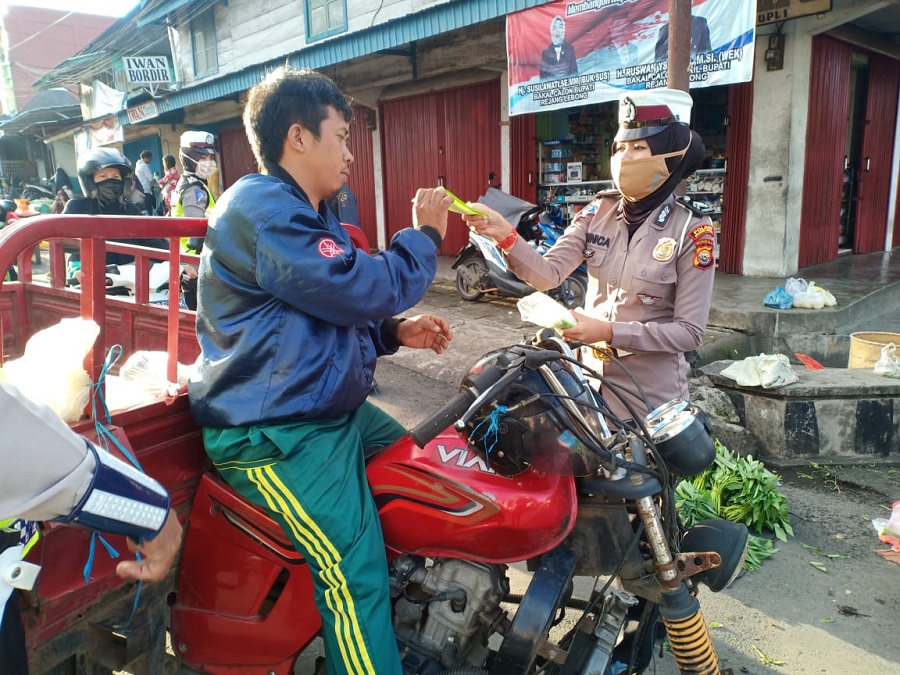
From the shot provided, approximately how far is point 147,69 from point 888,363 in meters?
18.8

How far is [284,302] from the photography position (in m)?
1.64

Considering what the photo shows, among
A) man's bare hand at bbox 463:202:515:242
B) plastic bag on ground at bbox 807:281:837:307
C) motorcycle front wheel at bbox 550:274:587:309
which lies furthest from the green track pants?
plastic bag on ground at bbox 807:281:837:307

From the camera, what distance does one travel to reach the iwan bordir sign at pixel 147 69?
17062 millimetres

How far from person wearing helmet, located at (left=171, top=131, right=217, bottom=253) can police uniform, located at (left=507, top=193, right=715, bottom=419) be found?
11.2 feet

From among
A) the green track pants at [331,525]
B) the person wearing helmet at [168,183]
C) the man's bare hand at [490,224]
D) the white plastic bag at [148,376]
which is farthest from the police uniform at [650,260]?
the person wearing helmet at [168,183]

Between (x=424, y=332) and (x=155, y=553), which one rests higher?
(x=424, y=332)

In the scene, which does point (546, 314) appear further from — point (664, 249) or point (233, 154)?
point (233, 154)

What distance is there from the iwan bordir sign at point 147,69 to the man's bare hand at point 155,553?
19.0 metres

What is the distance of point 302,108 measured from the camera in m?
1.73

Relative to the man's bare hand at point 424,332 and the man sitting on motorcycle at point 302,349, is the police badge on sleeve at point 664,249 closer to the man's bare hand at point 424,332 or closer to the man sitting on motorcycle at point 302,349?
the man's bare hand at point 424,332

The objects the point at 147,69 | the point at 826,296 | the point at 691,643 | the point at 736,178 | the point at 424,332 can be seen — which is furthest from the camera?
the point at 147,69

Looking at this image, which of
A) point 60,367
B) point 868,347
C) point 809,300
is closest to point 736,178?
point 809,300

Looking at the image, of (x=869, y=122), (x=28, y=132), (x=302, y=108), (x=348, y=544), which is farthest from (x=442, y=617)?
(x=28, y=132)

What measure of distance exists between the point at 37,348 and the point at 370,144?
12077mm
